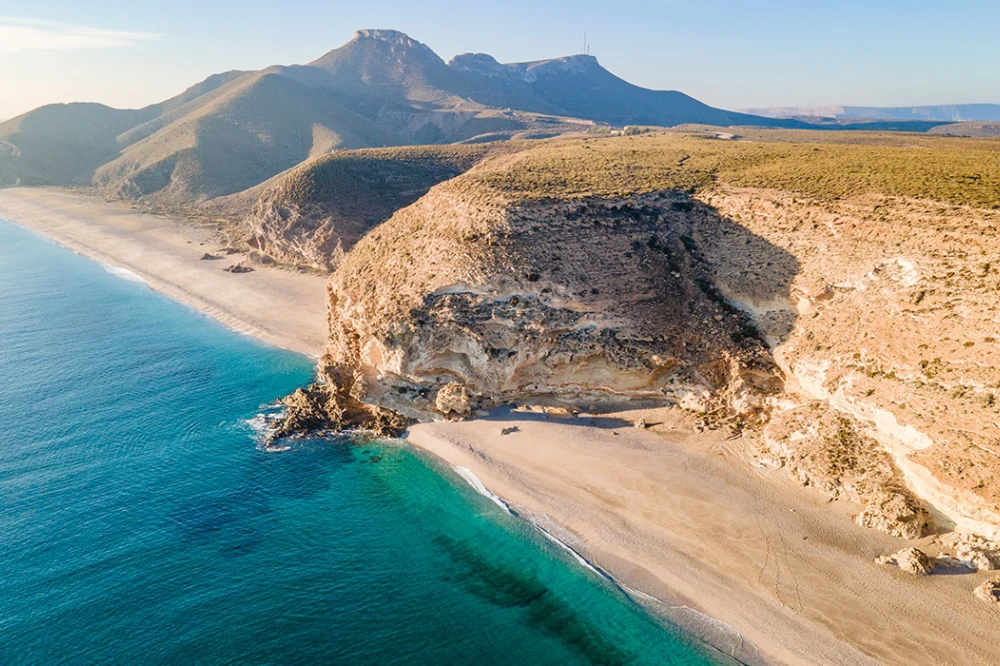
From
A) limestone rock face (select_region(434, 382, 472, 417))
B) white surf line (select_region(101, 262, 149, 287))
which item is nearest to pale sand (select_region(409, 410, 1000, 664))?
limestone rock face (select_region(434, 382, 472, 417))

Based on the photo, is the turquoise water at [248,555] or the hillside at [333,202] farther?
the hillside at [333,202]

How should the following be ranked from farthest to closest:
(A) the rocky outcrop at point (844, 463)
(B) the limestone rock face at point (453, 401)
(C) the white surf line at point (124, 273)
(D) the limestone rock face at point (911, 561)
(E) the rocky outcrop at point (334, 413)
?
(C) the white surf line at point (124, 273)
(E) the rocky outcrop at point (334, 413)
(B) the limestone rock face at point (453, 401)
(A) the rocky outcrop at point (844, 463)
(D) the limestone rock face at point (911, 561)

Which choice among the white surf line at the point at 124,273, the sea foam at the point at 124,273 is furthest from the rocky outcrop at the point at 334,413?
the sea foam at the point at 124,273

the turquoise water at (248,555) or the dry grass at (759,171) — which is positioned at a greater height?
the dry grass at (759,171)

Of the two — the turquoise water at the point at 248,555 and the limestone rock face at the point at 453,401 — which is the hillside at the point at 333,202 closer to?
the turquoise water at the point at 248,555

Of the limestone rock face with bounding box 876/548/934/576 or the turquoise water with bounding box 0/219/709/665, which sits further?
the limestone rock face with bounding box 876/548/934/576

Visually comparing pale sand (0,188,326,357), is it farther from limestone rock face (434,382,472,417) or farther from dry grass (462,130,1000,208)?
dry grass (462,130,1000,208)

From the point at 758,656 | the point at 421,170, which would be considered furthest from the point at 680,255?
the point at 421,170

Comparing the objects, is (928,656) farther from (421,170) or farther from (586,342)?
(421,170)
